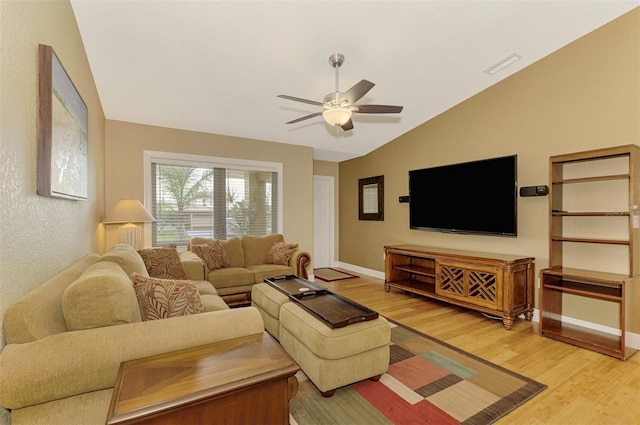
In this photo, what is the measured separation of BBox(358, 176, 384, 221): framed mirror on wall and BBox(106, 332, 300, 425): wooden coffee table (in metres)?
4.69

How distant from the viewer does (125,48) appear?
278 cm

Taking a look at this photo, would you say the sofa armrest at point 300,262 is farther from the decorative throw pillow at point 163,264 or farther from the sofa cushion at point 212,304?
the sofa cushion at point 212,304

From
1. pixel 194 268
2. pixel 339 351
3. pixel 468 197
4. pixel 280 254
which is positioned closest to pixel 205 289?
pixel 194 268

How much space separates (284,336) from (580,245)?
10.7ft

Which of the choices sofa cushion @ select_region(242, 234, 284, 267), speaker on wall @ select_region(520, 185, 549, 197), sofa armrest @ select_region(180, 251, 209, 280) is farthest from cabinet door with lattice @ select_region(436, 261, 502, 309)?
sofa armrest @ select_region(180, 251, 209, 280)

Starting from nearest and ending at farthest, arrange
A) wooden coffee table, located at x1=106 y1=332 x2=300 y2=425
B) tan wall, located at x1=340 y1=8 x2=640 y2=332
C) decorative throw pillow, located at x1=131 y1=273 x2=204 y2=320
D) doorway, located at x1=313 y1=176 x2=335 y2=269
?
1. wooden coffee table, located at x1=106 y1=332 x2=300 y2=425
2. decorative throw pillow, located at x1=131 y1=273 x2=204 y2=320
3. tan wall, located at x1=340 y1=8 x2=640 y2=332
4. doorway, located at x1=313 y1=176 x2=335 y2=269

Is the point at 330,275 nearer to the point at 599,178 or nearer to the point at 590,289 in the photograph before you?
the point at 590,289

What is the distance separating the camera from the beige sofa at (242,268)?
369cm

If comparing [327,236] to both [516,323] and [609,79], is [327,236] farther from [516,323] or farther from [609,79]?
[609,79]

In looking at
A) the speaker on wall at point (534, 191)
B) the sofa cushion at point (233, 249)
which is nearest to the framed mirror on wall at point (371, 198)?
the speaker on wall at point (534, 191)

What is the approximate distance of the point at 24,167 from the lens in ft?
4.42

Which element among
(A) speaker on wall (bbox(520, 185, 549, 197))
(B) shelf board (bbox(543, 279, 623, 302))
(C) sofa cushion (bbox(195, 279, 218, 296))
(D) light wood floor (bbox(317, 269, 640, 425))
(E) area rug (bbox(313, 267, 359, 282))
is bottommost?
(D) light wood floor (bbox(317, 269, 640, 425))

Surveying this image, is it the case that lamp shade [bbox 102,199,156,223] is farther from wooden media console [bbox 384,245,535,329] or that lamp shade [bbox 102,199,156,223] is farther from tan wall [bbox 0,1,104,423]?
wooden media console [bbox 384,245,535,329]

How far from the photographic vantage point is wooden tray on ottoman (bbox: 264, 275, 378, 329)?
212cm
